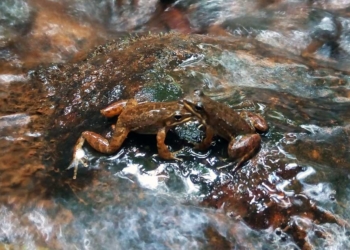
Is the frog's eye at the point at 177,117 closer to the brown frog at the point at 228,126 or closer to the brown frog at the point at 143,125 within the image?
the brown frog at the point at 143,125

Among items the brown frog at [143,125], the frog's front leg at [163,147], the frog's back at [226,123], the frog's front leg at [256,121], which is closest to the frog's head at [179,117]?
the brown frog at [143,125]

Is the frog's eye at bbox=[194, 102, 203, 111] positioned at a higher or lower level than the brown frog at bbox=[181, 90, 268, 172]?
higher

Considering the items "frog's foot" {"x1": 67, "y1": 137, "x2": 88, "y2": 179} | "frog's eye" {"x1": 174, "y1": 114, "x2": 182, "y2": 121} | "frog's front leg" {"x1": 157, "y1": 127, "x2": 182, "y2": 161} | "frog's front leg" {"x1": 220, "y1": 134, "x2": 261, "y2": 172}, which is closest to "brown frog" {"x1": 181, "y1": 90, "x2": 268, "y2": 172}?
"frog's front leg" {"x1": 220, "y1": 134, "x2": 261, "y2": 172}

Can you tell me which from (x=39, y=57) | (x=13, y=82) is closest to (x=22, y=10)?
(x=39, y=57)

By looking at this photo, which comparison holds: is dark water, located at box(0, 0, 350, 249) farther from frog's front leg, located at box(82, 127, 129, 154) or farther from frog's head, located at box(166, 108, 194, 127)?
frog's head, located at box(166, 108, 194, 127)

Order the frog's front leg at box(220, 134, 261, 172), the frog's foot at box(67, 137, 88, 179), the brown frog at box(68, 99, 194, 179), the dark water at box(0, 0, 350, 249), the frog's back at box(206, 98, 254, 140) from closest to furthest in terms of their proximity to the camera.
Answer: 1. the dark water at box(0, 0, 350, 249)
2. the frog's front leg at box(220, 134, 261, 172)
3. the frog's back at box(206, 98, 254, 140)
4. the brown frog at box(68, 99, 194, 179)
5. the frog's foot at box(67, 137, 88, 179)

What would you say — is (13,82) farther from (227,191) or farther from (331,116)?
(331,116)

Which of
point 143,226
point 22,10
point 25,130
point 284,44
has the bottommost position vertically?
point 284,44
